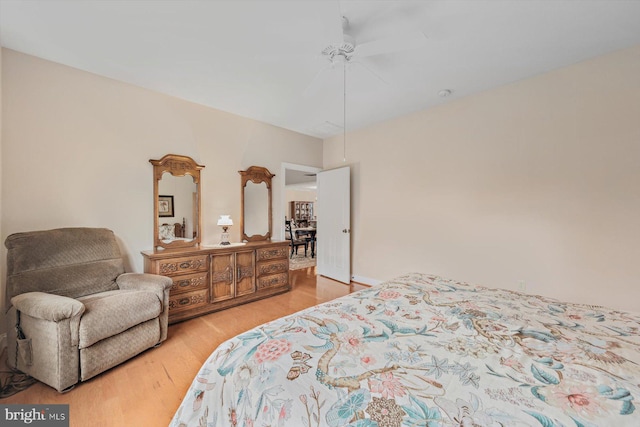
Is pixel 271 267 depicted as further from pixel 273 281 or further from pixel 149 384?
pixel 149 384

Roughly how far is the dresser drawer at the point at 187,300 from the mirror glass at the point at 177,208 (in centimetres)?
72

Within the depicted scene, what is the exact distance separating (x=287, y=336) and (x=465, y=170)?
306 cm

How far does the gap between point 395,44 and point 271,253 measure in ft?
9.21

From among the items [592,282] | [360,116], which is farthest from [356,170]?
[592,282]

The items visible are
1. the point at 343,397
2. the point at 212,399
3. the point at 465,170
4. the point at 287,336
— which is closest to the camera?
the point at 343,397

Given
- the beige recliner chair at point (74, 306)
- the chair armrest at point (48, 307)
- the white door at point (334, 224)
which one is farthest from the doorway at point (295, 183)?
the chair armrest at point (48, 307)

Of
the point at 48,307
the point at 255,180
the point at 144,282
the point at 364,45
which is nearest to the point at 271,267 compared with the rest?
the point at 255,180

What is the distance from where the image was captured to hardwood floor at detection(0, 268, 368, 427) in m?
1.50

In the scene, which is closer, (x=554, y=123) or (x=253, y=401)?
(x=253, y=401)

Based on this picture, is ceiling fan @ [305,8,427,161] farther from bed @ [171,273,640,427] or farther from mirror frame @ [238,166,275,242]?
mirror frame @ [238,166,275,242]

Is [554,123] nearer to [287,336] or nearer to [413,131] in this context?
[413,131]

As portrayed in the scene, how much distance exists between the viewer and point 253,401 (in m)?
0.79

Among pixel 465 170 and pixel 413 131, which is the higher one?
pixel 413 131

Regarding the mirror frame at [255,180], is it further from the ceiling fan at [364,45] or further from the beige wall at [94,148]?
the ceiling fan at [364,45]
